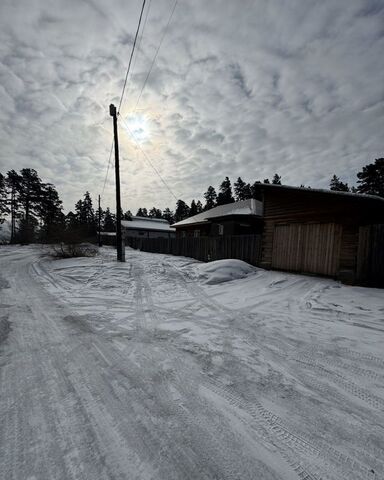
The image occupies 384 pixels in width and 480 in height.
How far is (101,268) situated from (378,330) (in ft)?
32.9

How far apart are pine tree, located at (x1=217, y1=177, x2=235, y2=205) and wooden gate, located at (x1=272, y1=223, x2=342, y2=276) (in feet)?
158

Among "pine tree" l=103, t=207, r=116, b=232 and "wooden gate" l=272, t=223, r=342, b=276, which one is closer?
"wooden gate" l=272, t=223, r=342, b=276

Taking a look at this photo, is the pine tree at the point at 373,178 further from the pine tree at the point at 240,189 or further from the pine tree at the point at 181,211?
the pine tree at the point at 181,211

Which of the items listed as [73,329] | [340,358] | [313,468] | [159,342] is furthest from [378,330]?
[73,329]

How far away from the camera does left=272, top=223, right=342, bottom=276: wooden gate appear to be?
9.30 metres

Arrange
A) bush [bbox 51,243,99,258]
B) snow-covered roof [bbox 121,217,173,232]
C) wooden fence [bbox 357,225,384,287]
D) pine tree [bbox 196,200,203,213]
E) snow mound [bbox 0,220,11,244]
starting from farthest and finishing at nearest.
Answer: pine tree [bbox 196,200,203,213] < snow-covered roof [bbox 121,217,173,232] < snow mound [bbox 0,220,11,244] < bush [bbox 51,243,99,258] < wooden fence [bbox 357,225,384,287]

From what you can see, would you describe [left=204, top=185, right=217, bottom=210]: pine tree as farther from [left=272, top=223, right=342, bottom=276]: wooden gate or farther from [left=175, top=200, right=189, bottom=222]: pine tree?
[left=272, top=223, right=342, bottom=276]: wooden gate

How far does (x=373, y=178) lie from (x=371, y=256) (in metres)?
37.1

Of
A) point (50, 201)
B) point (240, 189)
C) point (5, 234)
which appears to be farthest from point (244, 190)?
point (5, 234)

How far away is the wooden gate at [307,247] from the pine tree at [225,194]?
158 feet

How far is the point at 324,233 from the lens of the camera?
31.7ft

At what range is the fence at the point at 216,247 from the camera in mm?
12490

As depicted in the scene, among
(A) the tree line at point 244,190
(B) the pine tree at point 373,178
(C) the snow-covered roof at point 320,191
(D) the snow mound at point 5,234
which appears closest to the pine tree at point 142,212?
(A) the tree line at point 244,190

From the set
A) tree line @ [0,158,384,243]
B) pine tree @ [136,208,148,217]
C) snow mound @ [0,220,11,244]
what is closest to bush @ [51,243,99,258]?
tree line @ [0,158,384,243]
